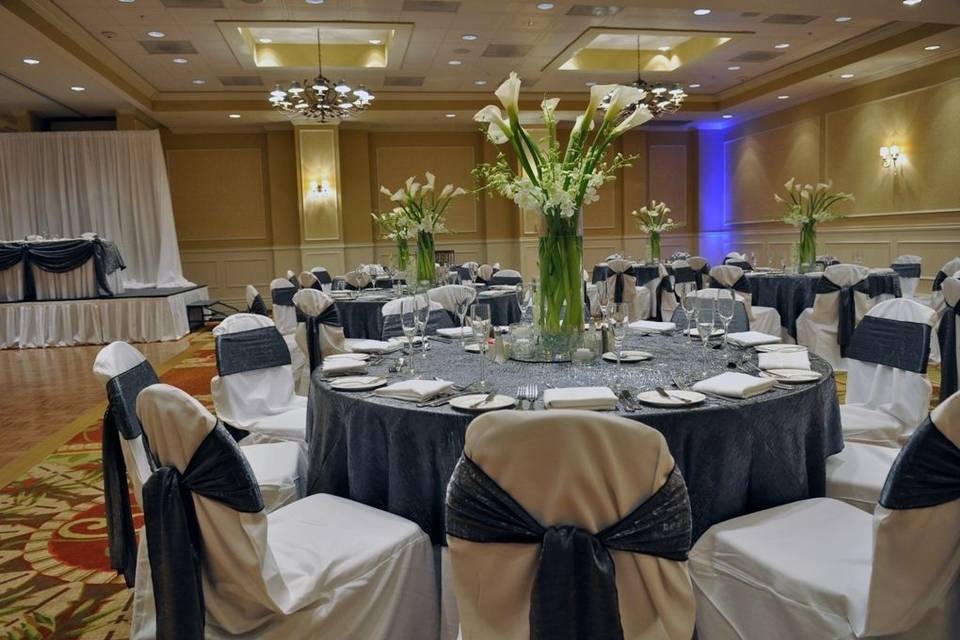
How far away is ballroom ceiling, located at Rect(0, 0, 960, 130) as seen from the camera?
7297mm

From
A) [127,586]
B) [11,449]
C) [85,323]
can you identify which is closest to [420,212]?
[11,449]

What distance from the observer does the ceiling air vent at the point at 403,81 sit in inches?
411

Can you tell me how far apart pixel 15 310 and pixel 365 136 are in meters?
6.32

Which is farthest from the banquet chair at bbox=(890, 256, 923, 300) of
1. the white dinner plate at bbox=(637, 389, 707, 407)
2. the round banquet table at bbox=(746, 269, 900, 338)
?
the white dinner plate at bbox=(637, 389, 707, 407)

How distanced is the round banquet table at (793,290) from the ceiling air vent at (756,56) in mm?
4340

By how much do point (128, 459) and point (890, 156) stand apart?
10.5m

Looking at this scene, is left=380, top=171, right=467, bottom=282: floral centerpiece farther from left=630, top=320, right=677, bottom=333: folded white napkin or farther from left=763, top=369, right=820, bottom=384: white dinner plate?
left=763, top=369, right=820, bottom=384: white dinner plate

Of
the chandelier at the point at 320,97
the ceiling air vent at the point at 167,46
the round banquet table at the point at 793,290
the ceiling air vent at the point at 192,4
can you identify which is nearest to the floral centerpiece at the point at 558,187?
the round banquet table at the point at 793,290

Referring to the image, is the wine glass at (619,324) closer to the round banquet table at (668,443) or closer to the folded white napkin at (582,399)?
the round banquet table at (668,443)

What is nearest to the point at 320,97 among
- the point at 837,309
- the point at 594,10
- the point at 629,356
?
the point at 594,10

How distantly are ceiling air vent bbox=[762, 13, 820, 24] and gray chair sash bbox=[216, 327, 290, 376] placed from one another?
7.20 m

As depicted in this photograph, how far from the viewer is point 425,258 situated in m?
5.90

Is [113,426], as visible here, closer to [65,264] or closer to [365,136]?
[65,264]

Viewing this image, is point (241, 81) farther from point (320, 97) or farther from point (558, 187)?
point (558, 187)
